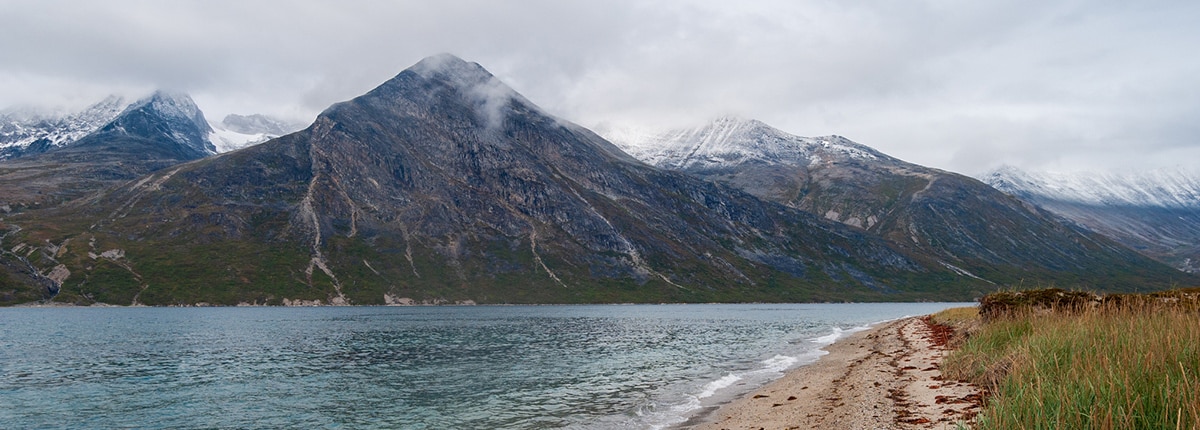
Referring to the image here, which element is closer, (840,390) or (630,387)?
(840,390)

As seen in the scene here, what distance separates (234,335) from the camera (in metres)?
107

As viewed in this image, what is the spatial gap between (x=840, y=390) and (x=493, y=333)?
80371 millimetres

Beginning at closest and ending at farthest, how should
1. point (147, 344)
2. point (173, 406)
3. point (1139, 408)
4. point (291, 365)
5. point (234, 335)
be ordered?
point (1139, 408), point (173, 406), point (291, 365), point (147, 344), point (234, 335)

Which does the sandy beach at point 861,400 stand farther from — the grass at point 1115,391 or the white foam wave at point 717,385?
the grass at point 1115,391

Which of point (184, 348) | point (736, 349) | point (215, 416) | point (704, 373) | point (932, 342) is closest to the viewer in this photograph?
point (215, 416)

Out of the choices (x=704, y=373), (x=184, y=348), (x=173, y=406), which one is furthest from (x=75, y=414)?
(x=184, y=348)

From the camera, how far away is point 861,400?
3070 cm

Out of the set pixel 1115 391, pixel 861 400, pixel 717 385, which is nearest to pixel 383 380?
pixel 717 385

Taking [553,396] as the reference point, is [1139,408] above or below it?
above

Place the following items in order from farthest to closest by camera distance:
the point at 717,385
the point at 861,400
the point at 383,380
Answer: the point at 383,380
the point at 717,385
the point at 861,400

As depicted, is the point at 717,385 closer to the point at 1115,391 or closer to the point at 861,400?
the point at 861,400

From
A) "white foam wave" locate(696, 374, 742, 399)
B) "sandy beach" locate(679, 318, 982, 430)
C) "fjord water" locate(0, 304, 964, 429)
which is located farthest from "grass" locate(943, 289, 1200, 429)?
"white foam wave" locate(696, 374, 742, 399)

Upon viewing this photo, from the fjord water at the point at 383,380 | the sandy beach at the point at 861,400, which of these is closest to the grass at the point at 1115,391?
the sandy beach at the point at 861,400

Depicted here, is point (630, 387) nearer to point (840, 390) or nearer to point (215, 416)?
point (840, 390)
